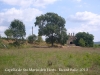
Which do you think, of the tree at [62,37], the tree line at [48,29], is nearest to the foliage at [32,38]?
the tree line at [48,29]

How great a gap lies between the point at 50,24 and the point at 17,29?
885 cm

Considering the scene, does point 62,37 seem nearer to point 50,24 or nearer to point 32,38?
point 50,24

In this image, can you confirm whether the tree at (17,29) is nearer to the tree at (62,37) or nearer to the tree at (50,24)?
→ the tree at (50,24)

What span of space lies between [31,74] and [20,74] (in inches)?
23.4

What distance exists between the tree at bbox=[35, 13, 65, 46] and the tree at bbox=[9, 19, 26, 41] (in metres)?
4.51

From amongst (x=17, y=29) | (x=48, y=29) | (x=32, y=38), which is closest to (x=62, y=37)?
(x=48, y=29)

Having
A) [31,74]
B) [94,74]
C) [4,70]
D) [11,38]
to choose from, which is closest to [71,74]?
Result: [94,74]

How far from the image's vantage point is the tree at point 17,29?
148 ft

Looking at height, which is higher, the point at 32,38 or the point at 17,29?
the point at 17,29

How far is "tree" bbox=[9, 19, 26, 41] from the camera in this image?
45041mm

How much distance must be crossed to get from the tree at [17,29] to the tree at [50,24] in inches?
178

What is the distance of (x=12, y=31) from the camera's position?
45.1 m

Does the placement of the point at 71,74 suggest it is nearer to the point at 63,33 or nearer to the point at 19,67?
the point at 19,67

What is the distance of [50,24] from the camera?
4734cm
